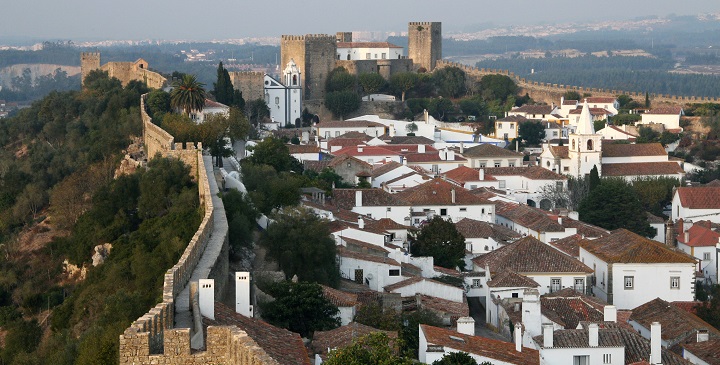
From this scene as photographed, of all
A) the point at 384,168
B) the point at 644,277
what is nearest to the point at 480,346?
the point at 644,277

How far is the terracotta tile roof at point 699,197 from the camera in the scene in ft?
141

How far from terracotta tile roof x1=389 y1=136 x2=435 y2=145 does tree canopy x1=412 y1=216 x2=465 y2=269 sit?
71.7 ft

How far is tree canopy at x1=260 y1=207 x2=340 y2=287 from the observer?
22906 millimetres

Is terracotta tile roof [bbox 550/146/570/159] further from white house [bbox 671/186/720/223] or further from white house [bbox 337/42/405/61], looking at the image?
white house [bbox 337/42/405/61]

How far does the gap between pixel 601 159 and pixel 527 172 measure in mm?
5212

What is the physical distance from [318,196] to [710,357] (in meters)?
15.1

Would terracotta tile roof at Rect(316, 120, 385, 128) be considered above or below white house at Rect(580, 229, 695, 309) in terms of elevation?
above

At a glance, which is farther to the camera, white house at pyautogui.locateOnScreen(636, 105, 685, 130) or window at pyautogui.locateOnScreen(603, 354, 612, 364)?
white house at pyautogui.locateOnScreen(636, 105, 685, 130)

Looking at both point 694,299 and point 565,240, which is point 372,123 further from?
point 694,299

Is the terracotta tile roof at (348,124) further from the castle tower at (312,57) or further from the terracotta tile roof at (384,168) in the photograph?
the terracotta tile roof at (384,168)

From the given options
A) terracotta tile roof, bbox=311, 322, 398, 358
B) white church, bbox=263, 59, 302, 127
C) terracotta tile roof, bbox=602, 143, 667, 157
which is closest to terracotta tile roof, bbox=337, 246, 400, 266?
terracotta tile roof, bbox=311, 322, 398, 358

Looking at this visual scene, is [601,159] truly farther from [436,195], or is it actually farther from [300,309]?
[300,309]

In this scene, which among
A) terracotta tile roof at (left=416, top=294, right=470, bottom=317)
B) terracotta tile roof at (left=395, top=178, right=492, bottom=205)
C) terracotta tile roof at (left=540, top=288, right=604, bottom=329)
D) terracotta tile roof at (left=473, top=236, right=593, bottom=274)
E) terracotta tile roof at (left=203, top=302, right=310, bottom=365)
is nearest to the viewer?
terracotta tile roof at (left=203, top=302, right=310, bottom=365)

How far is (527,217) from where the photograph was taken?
37375 mm
